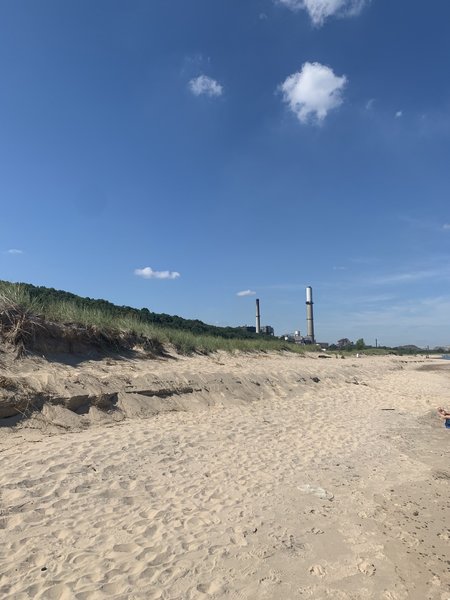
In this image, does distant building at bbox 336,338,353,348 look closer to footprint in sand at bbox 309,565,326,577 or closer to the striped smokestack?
the striped smokestack

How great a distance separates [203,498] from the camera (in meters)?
5.64

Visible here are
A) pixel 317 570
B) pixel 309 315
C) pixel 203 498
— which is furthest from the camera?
pixel 309 315

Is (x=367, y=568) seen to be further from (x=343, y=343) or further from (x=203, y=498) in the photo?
(x=343, y=343)

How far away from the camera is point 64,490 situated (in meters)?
5.27

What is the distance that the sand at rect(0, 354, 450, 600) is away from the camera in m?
3.94

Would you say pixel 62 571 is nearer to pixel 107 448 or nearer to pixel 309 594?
pixel 309 594

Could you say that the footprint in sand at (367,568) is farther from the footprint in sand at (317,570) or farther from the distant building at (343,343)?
the distant building at (343,343)

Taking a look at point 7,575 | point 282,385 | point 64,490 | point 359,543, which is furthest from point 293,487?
point 282,385

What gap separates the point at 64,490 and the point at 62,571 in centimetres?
156

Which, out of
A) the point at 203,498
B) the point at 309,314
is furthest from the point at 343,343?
the point at 203,498

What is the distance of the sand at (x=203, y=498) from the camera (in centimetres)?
394

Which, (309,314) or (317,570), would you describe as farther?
(309,314)

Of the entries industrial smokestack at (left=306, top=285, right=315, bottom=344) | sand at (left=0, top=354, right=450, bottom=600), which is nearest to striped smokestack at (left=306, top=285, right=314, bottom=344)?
industrial smokestack at (left=306, top=285, right=315, bottom=344)

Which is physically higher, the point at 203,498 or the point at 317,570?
the point at 203,498
